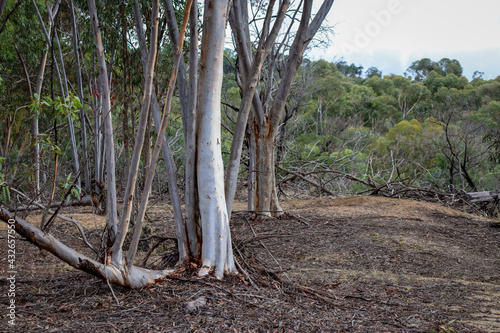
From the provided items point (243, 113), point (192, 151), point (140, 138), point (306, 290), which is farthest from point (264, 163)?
point (140, 138)

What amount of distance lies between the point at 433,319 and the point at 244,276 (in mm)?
1583

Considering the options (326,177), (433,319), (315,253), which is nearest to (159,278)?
(433,319)

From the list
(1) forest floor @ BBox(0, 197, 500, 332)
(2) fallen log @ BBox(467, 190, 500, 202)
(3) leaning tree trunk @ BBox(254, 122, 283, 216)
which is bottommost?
(1) forest floor @ BBox(0, 197, 500, 332)

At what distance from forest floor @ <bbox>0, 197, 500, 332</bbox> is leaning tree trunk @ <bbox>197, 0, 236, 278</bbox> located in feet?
0.81

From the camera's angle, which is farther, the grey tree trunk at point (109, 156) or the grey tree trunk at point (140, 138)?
the grey tree trunk at point (109, 156)

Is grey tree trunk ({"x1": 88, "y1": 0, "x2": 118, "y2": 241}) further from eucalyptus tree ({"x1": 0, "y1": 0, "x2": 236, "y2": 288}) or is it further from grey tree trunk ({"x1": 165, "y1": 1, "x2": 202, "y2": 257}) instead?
grey tree trunk ({"x1": 165, "y1": 1, "x2": 202, "y2": 257})

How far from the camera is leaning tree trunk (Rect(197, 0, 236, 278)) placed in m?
3.70

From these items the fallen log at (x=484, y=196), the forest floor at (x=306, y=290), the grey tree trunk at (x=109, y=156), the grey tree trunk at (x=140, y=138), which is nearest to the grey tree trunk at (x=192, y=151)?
the forest floor at (x=306, y=290)

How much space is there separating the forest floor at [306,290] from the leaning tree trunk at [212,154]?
25cm

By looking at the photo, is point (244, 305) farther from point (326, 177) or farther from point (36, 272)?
point (326, 177)

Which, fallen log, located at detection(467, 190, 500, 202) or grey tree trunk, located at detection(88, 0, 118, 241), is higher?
grey tree trunk, located at detection(88, 0, 118, 241)

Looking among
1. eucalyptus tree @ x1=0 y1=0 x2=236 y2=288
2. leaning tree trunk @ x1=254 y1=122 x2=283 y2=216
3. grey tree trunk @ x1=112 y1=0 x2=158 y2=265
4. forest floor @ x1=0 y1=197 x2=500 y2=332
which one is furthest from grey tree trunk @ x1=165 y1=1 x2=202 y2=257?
leaning tree trunk @ x1=254 y1=122 x2=283 y2=216

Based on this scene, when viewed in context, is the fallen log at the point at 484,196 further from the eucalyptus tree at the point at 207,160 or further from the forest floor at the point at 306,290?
the eucalyptus tree at the point at 207,160

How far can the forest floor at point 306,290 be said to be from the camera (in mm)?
2896
